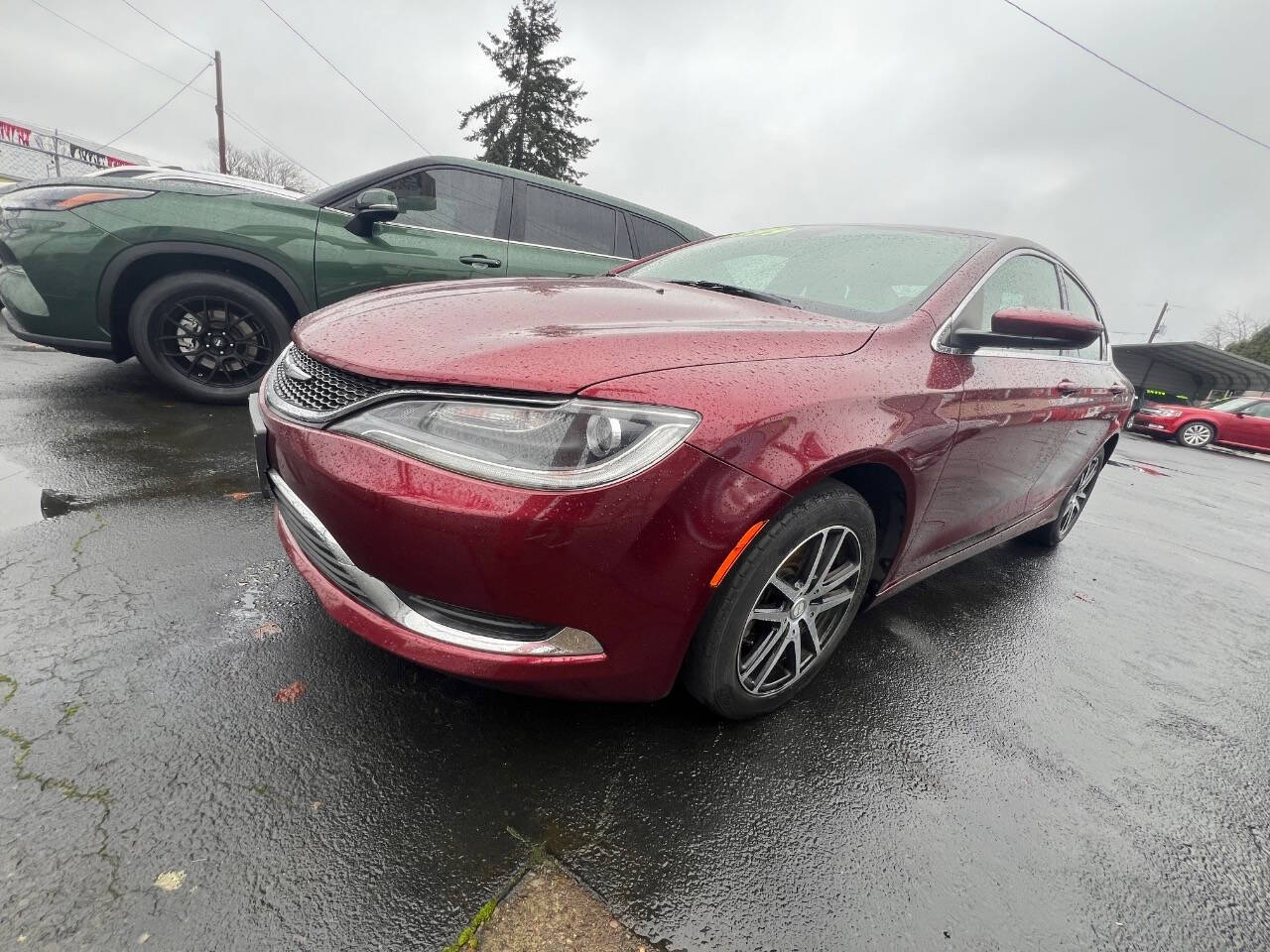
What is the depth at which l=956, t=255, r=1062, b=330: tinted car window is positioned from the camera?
82.3 inches

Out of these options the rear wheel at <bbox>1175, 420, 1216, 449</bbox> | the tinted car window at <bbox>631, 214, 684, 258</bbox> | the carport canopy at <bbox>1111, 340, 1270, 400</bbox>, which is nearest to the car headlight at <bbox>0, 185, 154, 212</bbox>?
the tinted car window at <bbox>631, 214, 684, 258</bbox>

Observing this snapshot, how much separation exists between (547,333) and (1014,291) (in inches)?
81.7

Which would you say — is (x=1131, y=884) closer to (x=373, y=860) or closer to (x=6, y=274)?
(x=373, y=860)

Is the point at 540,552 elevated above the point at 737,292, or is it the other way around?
the point at 737,292

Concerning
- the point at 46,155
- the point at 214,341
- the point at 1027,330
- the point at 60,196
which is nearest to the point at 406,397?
the point at 1027,330

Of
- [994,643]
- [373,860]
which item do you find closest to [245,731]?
[373,860]

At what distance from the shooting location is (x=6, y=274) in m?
3.30

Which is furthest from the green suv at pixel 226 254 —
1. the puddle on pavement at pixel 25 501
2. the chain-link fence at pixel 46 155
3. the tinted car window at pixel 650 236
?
the chain-link fence at pixel 46 155

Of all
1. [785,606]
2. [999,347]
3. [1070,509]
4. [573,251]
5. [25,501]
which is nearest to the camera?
[785,606]

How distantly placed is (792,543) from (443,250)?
3.44 meters

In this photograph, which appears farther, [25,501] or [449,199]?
[449,199]

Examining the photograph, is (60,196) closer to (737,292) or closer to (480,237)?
(480,237)

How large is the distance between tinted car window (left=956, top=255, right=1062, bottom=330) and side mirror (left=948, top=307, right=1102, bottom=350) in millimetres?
73

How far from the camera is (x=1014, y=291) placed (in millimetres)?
→ 2420
